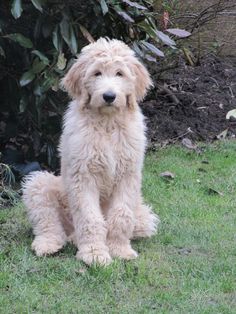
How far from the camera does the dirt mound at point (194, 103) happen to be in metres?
9.12

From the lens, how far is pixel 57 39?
260 inches

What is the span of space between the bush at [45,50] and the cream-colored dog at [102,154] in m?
1.36

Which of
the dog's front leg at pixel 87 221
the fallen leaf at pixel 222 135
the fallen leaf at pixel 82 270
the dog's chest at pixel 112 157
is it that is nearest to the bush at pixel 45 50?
the dog's chest at pixel 112 157

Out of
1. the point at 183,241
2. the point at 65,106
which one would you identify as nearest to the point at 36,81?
the point at 65,106

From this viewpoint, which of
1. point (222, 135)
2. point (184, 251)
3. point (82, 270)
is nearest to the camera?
point (82, 270)

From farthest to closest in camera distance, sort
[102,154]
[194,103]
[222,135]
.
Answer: [194,103] < [222,135] < [102,154]

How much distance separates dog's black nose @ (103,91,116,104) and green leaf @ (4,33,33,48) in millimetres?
1823

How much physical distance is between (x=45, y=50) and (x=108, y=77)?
7.20 feet

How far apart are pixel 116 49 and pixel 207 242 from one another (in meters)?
1.68

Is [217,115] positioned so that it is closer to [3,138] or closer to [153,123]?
[153,123]

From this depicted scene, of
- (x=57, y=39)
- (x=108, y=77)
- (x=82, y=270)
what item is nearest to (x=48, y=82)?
(x=57, y=39)

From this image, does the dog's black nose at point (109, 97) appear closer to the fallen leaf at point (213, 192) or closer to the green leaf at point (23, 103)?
the green leaf at point (23, 103)

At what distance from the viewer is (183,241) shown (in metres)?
5.57

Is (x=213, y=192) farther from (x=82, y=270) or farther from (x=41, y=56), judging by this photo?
(x=82, y=270)
